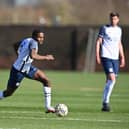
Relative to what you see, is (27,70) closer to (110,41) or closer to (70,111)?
(70,111)

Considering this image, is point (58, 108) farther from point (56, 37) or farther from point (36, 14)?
point (36, 14)

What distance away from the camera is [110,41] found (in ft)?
61.8

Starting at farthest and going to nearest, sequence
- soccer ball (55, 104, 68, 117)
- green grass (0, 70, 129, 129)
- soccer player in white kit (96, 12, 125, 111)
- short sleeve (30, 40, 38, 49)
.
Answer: soccer player in white kit (96, 12, 125, 111)
short sleeve (30, 40, 38, 49)
soccer ball (55, 104, 68, 117)
green grass (0, 70, 129, 129)

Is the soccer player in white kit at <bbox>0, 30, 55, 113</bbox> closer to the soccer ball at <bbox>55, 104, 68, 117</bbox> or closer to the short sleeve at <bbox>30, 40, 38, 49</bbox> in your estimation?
the short sleeve at <bbox>30, 40, 38, 49</bbox>

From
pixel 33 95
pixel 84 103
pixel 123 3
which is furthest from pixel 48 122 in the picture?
pixel 123 3

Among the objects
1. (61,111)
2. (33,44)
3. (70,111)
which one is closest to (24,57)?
(33,44)

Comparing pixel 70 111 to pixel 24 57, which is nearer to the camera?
pixel 24 57

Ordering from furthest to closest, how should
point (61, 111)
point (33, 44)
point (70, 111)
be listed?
1. point (70, 111)
2. point (33, 44)
3. point (61, 111)

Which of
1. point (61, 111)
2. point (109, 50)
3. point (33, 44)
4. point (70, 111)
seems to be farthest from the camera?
point (109, 50)

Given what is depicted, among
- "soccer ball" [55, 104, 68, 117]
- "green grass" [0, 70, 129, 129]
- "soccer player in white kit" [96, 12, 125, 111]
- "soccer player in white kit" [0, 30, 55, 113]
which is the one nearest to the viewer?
"green grass" [0, 70, 129, 129]

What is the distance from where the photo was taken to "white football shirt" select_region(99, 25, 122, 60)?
61.5ft

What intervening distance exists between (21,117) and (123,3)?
41.2 meters

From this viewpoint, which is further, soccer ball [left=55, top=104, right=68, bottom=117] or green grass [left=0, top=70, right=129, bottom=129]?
soccer ball [left=55, top=104, right=68, bottom=117]

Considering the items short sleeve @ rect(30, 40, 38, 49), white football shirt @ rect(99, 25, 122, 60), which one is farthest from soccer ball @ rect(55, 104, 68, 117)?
white football shirt @ rect(99, 25, 122, 60)
